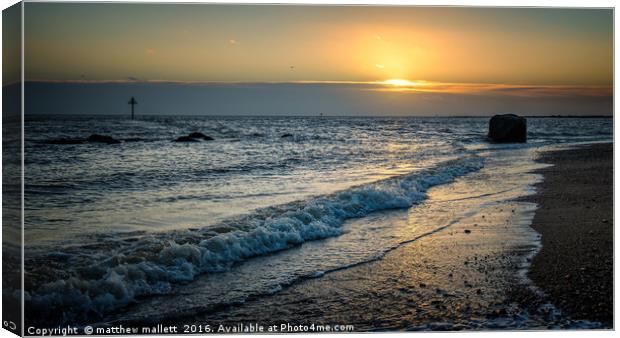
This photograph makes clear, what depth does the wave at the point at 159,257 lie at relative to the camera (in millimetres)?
4727

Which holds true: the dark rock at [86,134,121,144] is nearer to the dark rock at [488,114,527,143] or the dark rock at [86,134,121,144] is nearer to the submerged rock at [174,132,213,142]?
the submerged rock at [174,132,213,142]

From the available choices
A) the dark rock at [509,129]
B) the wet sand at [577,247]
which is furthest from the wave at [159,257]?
the dark rock at [509,129]

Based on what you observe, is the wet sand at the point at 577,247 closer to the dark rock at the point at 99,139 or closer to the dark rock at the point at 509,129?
the dark rock at the point at 99,139

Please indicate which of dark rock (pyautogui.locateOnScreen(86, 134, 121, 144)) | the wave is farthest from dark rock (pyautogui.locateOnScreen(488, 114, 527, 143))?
the wave

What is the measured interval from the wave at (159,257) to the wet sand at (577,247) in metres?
2.60

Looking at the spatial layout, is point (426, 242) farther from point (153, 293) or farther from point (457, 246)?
point (153, 293)

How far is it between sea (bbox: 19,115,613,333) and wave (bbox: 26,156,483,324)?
0.06 feet

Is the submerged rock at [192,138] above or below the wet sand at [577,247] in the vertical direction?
above

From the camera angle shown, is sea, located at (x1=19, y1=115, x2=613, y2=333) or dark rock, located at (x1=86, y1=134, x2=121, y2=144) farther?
dark rock, located at (x1=86, y1=134, x2=121, y2=144)

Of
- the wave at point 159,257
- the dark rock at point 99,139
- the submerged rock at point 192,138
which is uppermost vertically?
the submerged rock at point 192,138

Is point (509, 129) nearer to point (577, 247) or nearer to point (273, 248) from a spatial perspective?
point (577, 247)

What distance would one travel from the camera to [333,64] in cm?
664

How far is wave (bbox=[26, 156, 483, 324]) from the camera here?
4727 mm

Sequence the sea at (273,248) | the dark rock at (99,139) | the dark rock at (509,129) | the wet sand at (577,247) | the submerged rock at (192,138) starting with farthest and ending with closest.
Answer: the dark rock at (509,129) < the submerged rock at (192,138) < the dark rock at (99,139) < the wet sand at (577,247) < the sea at (273,248)
